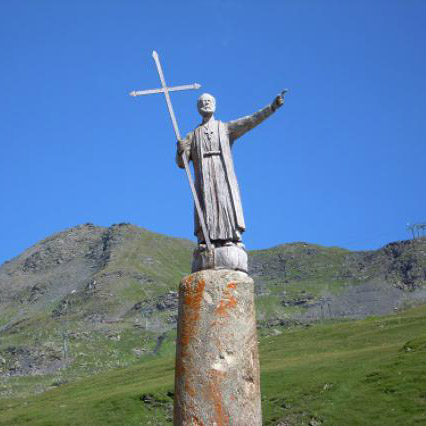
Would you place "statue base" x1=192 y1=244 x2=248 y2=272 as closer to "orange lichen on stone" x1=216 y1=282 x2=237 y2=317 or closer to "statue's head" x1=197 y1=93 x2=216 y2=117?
"orange lichen on stone" x1=216 y1=282 x2=237 y2=317

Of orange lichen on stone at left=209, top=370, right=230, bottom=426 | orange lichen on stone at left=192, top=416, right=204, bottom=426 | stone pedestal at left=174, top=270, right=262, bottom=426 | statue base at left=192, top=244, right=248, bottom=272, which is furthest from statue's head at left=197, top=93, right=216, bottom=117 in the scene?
orange lichen on stone at left=192, top=416, right=204, bottom=426

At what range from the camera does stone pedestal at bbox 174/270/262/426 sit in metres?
9.53

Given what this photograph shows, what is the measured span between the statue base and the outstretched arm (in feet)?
5.62

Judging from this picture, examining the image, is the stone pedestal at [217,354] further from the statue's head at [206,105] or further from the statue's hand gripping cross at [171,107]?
the statue's head at [206,105]

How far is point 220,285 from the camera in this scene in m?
10.1

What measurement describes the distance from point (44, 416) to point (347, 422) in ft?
128

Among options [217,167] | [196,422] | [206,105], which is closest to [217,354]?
[196,422]

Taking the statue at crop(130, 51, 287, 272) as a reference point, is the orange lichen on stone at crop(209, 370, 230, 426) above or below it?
below

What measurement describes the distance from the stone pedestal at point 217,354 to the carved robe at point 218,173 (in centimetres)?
76

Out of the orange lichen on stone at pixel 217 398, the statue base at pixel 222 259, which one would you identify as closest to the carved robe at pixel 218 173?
the statue base at pixel 222 259

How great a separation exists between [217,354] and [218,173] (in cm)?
263

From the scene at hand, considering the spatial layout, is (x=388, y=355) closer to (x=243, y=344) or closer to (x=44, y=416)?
(x=44, y=416)

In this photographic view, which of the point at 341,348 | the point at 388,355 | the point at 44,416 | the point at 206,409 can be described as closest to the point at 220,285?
the point at 206,409

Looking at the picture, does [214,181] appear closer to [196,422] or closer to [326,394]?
[196,422]
